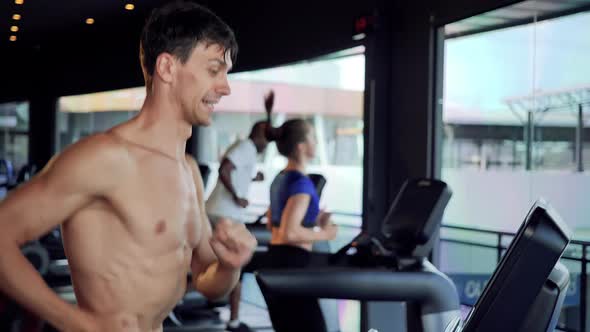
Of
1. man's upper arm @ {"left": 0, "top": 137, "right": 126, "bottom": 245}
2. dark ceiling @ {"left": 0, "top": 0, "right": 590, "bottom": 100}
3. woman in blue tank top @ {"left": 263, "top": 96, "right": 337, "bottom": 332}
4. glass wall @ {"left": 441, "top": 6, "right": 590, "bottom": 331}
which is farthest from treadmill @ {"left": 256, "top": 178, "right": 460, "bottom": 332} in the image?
man's upper arm @ {"left": 0, "top": 137, "right": 126, "bottom": 245}

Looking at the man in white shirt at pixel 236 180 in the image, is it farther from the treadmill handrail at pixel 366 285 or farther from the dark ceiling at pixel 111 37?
the treadmill handrail at pixel 366 285

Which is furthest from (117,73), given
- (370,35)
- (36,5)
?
(370,35)

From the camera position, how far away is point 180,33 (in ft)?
4.76

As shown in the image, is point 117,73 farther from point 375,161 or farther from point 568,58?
point 568,58

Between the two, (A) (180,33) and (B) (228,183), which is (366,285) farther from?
(B) (228,183)

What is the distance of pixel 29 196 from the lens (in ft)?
4.30

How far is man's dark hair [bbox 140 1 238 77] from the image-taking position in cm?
145

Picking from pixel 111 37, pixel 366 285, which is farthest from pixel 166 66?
pixel 111 37

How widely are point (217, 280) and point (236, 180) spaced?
393 centimetres

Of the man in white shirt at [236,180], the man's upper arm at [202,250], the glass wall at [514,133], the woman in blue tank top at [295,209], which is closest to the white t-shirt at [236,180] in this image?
the man in white shirt at [236,180]

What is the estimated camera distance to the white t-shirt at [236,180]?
538 centimetres

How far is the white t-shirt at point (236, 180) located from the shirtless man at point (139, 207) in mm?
3823

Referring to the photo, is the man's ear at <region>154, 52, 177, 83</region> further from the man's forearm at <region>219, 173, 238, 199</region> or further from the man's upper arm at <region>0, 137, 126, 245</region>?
the man's forearm at <region>219, 173, 238, 199</region>

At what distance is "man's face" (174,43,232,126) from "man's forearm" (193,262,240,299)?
280 mm
